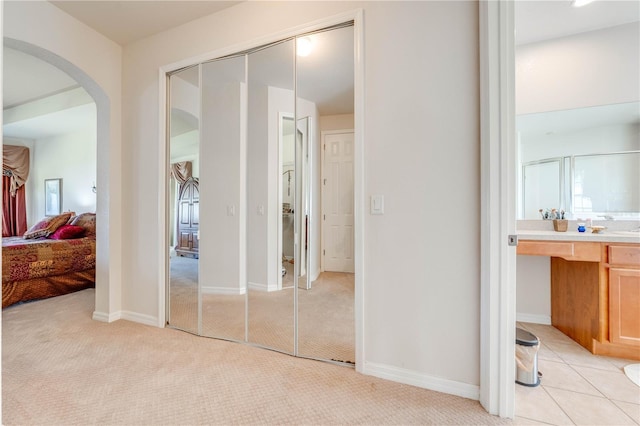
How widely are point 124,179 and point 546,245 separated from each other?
12.1 ft

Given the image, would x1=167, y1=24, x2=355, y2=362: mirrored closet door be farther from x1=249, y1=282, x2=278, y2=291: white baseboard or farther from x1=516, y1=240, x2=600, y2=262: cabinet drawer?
x1=516, y1=240, x2=600, y2=262: cabinet drawer

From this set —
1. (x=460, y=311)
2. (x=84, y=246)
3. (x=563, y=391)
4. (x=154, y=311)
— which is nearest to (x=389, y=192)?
(x=460, y=311)

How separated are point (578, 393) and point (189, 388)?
2348 millimetres

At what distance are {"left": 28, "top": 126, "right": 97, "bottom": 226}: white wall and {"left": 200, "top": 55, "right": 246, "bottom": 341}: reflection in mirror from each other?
14.2 feet

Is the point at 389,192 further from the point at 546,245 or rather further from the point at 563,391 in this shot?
the point at 563,391

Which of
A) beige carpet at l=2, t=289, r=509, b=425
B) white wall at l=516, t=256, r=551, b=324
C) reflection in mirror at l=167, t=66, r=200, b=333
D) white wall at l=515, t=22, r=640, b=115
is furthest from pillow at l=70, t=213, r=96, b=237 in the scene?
white wall at l=515, t=22, r=640, b=115

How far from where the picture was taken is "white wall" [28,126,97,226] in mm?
5539

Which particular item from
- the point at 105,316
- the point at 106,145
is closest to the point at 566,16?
the point at 106,145

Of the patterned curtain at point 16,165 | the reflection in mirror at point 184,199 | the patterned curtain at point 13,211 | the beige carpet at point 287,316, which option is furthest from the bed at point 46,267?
the patterned curtain at point 16,165

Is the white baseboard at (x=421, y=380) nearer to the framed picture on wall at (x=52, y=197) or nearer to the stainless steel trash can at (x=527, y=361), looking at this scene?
the stainless steel trash can at (x=527, y=361)

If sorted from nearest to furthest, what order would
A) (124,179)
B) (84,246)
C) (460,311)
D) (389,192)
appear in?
(460,311) < (389,192) < (124,179) < (84,246)

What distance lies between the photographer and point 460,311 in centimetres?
177

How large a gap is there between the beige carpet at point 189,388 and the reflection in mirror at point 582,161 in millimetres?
2044

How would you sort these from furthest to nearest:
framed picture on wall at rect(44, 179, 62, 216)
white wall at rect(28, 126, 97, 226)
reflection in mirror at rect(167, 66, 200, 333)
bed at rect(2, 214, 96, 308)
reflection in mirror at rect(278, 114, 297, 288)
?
framed picture on wall at rect(44, 179, 62, 216) → white wall at rect(28, 126, 97, 226) → bed at rect(2, 214, 96, 308) → reflection in mirror at rect(167, 66, 200, 333) → reflection in mirror at rect(278, 114, 297, 288)
